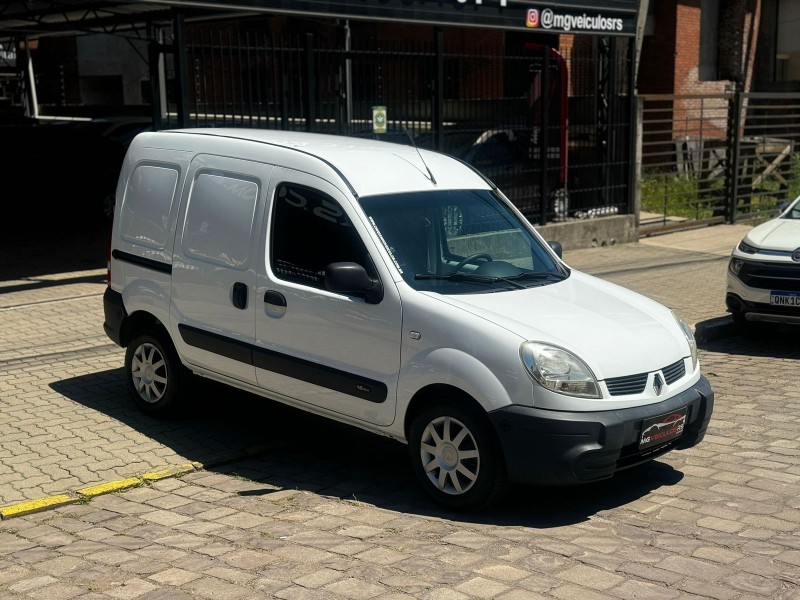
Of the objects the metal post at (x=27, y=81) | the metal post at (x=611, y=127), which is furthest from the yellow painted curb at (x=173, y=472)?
the metal post at (x=27, y=81)

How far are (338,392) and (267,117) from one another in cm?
719

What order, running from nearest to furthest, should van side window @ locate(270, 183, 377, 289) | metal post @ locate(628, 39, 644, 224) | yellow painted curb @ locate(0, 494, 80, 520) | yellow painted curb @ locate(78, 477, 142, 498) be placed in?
yellow painted curb @ locate(0, 494, 80, 520) < yellow painted curb @ locate(78, 477, 142, 498) < van side window @ locate(270, 183, 377, 289) < metal post @ locate(628, 39, 644, 224)

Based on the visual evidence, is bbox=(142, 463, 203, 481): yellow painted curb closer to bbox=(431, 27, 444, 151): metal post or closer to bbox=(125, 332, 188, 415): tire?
bbox=(125, 332, 188, 415): tire

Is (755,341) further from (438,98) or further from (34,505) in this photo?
(34,505)

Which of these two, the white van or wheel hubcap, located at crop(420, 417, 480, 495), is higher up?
the white van

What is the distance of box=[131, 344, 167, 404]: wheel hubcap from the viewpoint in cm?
761

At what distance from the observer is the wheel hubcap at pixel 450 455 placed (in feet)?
18.9

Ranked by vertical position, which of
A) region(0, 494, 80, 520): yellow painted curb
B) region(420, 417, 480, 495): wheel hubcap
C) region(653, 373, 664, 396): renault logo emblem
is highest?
region(653, 373, 664, 396): renault logo emblem

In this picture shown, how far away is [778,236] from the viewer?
10664mm

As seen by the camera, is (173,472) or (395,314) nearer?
(395,314)

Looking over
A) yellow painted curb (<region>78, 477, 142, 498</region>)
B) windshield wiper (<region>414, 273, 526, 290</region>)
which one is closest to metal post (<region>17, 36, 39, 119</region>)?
yellow painted curb (<region>78, 477, 142, 498</region>)

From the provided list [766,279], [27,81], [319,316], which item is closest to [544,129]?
[766,279]

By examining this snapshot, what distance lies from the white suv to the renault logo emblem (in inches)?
184

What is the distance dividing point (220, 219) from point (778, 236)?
20.2 ft
